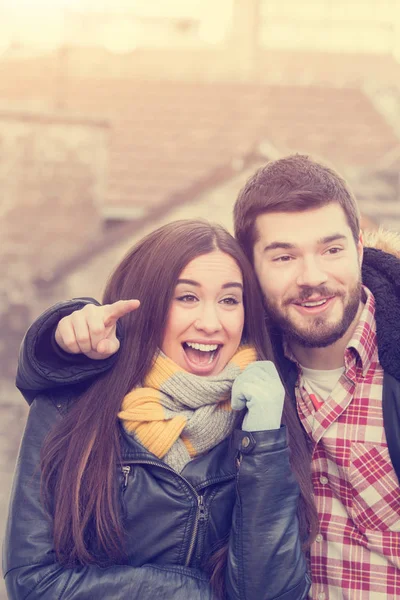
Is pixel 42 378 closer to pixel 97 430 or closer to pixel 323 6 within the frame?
pixel 97 430

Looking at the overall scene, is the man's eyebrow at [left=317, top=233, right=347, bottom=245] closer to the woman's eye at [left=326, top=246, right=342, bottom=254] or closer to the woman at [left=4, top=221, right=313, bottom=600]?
the woman's eye at [left=326, top=246, right=342, bottom=254]

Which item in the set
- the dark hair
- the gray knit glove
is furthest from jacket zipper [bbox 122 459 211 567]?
the dark hair

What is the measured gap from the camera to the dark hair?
246cm

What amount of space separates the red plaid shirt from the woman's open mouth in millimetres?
423

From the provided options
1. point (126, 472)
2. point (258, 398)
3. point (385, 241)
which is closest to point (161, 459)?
point (126, 472)

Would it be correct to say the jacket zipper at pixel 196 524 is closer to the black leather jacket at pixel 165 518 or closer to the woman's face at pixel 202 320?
the black leather jacket at pixel 165 518

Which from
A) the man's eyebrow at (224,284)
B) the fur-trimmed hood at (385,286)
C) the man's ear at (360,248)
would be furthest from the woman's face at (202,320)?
the man's ear at (360,248)

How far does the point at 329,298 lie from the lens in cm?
241

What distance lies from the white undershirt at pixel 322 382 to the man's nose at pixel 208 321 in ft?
1.66

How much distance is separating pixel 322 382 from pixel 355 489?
0.41m

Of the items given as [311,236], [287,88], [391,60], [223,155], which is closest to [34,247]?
[223,155]

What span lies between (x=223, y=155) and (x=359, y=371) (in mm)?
14617

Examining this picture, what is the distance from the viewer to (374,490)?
222cm

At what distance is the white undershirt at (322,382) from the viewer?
244cm
